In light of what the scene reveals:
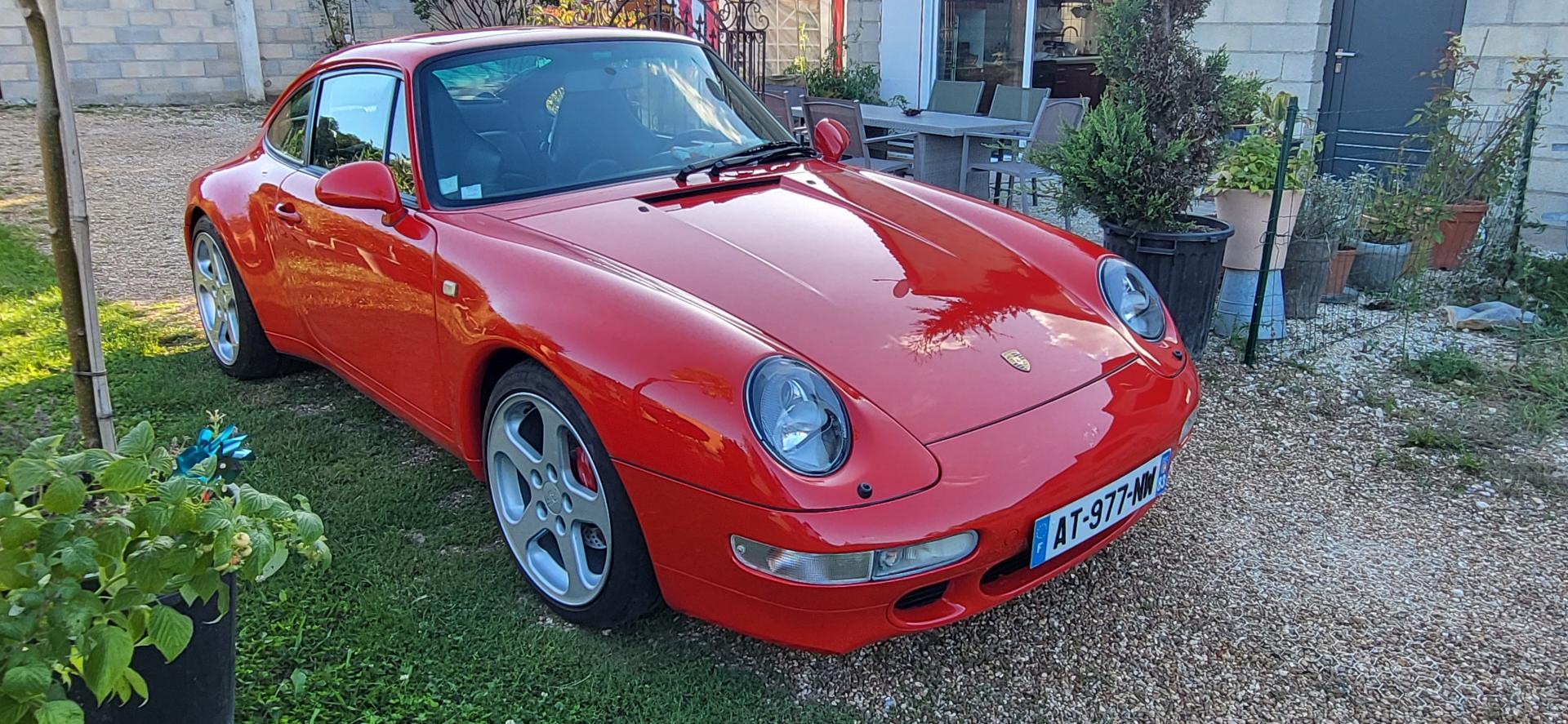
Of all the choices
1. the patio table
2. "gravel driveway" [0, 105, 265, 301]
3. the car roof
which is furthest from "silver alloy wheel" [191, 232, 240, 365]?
the patio table

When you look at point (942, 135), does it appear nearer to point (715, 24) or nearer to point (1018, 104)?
point (1018, 104)

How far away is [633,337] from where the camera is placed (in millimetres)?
2252

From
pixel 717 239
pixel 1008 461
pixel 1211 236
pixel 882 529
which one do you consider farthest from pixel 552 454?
pixel 1211 236

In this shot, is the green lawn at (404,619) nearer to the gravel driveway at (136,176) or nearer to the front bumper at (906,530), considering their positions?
the front bumper at (906,530)

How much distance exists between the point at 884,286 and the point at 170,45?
13.9 metres

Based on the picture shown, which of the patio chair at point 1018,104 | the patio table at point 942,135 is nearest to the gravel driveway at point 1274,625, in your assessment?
the patio table at point 942,135

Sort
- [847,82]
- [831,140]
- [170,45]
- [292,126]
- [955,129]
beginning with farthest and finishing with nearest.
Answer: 1. [170,45]
2. [847,82]
3. [955,129]
4. [292,126]
5. [831,140]

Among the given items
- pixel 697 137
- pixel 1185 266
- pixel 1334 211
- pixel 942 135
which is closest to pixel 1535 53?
pixel 1334 211

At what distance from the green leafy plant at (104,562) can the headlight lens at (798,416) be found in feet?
2.77

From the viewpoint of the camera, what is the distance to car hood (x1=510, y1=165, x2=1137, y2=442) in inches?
89.1

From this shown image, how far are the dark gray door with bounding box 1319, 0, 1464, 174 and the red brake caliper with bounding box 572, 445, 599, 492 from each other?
235 inches

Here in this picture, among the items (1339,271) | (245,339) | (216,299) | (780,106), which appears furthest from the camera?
(780,106)

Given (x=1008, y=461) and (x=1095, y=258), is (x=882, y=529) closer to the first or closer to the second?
(x=1008, y=461)

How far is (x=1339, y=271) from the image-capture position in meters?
5.40
